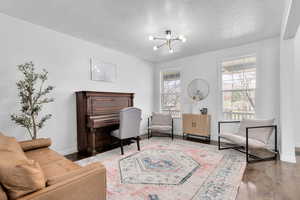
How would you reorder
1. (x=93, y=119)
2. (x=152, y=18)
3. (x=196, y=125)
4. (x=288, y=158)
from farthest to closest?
(x=196, y=125)
(x=93, y=119)
(x=288, y=158)
(x=152, y=18)

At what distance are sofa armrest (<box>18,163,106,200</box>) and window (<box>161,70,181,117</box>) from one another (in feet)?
13.5

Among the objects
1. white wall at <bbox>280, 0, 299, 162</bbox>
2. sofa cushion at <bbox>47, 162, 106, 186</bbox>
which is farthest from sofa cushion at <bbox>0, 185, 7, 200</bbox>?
white wall at <bbox>280, 0, 299, 162</bbox>

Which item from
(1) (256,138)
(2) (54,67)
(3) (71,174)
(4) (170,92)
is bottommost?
(1) (256,138)

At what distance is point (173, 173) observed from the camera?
2.34m

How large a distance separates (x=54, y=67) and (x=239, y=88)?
455 cm

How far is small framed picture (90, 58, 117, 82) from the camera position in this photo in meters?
3.69

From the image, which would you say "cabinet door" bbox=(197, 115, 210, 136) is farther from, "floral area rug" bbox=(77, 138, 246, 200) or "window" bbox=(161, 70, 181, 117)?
"window" bbox=(161, 70, 181, 117)

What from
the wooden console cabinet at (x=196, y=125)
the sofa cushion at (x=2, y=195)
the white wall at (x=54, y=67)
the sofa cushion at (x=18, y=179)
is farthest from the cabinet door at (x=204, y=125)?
the sofa cushion at (x=2, y=195)

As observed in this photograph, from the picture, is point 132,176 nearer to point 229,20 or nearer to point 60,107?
point 60,107

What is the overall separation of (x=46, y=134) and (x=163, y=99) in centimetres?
371

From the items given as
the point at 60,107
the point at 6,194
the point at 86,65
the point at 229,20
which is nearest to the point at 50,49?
the point at 86,65

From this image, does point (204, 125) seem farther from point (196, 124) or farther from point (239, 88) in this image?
point (239, 88)

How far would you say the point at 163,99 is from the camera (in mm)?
5445

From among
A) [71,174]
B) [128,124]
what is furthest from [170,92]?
[71,174]
